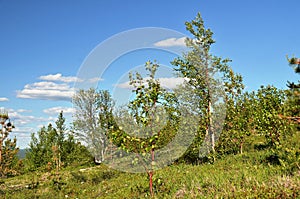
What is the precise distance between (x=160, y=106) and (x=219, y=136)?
7753mm

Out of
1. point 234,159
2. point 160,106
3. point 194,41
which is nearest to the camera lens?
point 160,106

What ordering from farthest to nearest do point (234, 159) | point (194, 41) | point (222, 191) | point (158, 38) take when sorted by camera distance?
point (194, 41) → point (234, 159) → point (158, 38) → point (222, 191)

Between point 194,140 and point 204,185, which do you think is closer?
point 204,185

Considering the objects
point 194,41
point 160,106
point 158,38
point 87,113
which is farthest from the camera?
point 87,113

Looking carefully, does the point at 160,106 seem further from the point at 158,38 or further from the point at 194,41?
the point at 194,41

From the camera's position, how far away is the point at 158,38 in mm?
10203

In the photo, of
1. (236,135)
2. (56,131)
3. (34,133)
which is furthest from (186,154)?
(34,133)

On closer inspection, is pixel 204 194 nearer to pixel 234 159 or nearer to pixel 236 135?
pixel 234 159

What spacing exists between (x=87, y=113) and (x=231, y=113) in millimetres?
10981

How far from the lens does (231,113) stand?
16.5 metres

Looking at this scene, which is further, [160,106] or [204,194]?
[160,106]

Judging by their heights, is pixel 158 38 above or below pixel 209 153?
above

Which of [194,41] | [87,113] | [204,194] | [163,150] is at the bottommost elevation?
[204,194]

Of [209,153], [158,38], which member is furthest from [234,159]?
[158,38]
